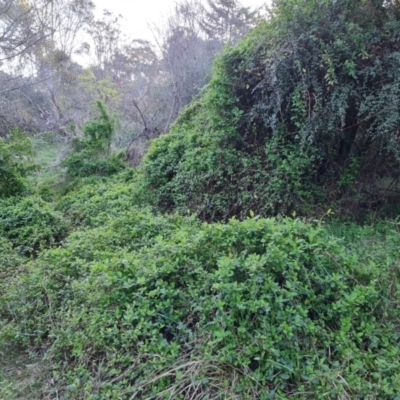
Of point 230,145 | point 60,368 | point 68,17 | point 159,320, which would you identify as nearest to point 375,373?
point 159,320

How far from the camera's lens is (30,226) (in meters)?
5.10

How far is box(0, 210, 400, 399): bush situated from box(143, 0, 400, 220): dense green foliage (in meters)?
1.72

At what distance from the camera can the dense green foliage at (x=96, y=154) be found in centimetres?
893

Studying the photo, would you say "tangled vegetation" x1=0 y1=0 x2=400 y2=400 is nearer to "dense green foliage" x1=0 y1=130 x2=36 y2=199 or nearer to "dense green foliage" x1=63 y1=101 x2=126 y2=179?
"dense green foliage" x1=0 y1=130 x2=36 y2=199

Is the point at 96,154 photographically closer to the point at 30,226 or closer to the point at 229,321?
the point at 30,226

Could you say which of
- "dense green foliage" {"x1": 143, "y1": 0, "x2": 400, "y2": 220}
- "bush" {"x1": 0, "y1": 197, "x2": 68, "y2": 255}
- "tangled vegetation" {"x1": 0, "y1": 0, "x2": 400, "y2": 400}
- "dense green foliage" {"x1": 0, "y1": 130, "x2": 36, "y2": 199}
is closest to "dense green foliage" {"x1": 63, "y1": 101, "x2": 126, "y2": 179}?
"dense green foliage" {"x1": 0, "y1": 130, "x2": 36, "y2": 199}

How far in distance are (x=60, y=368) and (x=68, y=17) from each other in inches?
760

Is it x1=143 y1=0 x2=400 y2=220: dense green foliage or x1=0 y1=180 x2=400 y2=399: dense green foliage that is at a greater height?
x1=143 y1=0 x2=400 y2=220: dense green foliage

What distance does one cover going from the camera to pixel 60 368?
243 centimetres

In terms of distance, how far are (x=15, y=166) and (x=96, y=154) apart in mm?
2477

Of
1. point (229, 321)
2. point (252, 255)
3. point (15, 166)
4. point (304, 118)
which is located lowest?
point (229, 321)

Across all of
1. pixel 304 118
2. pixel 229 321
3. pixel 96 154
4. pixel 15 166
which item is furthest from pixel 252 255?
pixel 96 154

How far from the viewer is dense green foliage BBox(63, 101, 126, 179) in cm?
893

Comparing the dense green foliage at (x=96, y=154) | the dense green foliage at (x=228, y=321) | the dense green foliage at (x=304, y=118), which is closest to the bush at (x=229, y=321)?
the dense green foliage at (x=228, y=321)
